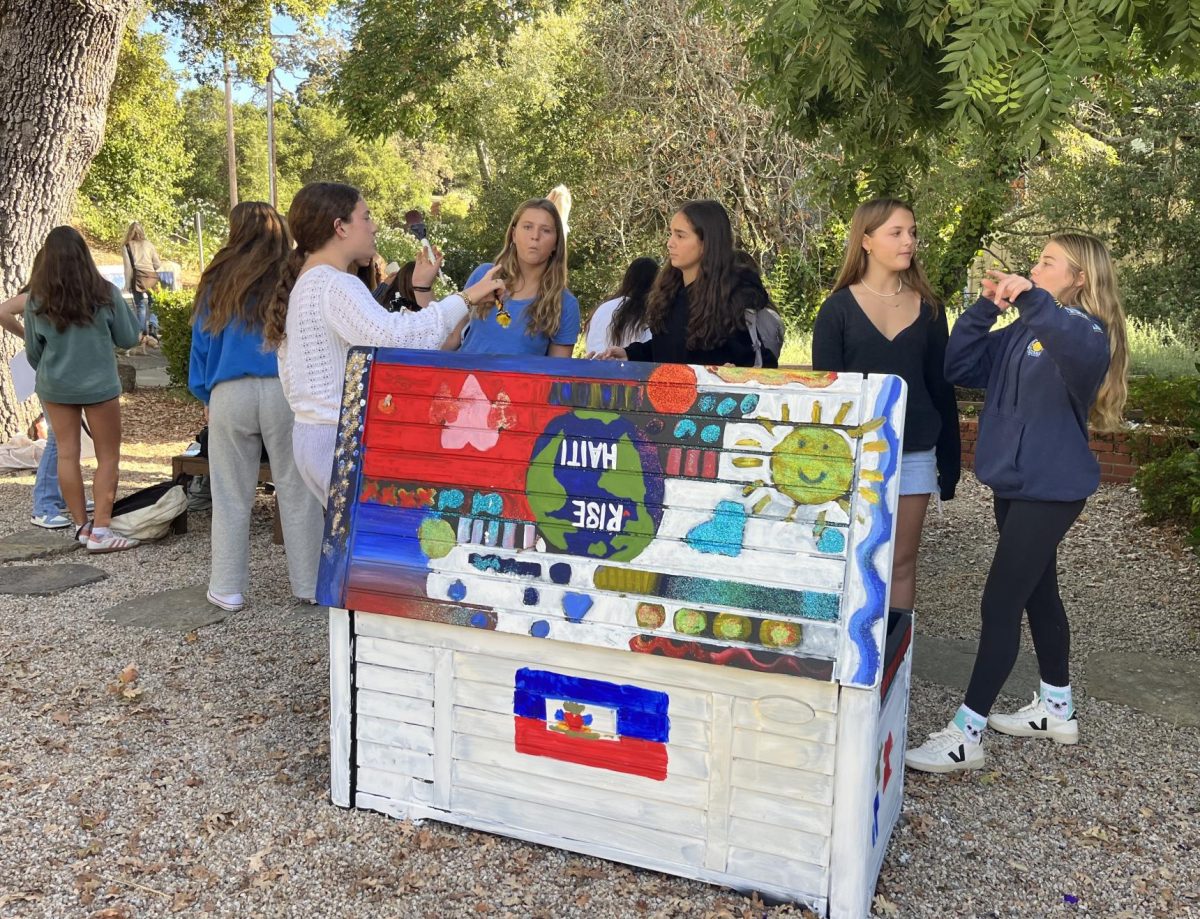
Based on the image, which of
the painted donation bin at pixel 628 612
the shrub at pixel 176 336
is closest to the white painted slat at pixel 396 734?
the painted donation bin at pixel 628 612

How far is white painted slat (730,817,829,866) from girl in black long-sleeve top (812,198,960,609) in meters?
1.25

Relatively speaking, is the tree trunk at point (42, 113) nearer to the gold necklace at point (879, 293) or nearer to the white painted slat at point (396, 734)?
the white painted slat at point (396, 734)

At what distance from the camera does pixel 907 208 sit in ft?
12.0

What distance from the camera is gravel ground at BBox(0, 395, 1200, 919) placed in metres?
2.81

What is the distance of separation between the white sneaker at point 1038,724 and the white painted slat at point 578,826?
1.61 m

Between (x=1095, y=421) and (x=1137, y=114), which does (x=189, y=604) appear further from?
(x=1137, y=114)

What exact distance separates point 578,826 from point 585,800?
0.09 metres

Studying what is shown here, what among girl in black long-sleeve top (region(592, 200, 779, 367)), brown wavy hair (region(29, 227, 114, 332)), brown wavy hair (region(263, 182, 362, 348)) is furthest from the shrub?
girl in black long-sleeve top (region(592, 200, 779, 367))

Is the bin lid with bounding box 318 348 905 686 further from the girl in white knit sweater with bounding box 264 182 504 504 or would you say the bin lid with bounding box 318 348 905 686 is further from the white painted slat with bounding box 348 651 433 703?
the girl in white knit sweater with bounding box 264 182 504 504

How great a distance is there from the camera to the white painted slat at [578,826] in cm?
279

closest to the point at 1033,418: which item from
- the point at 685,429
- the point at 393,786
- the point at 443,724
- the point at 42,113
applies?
the point at 685,429

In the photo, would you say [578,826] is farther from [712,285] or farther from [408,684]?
[712,285]

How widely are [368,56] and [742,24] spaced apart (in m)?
9.11

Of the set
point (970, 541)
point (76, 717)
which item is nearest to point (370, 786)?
point (76, 717)
